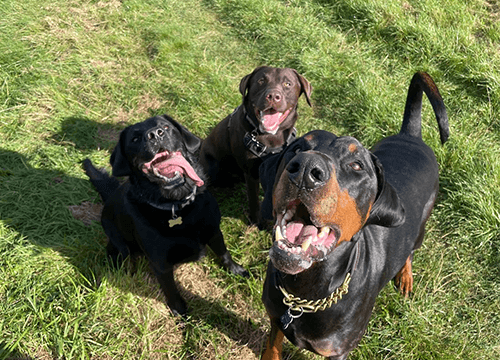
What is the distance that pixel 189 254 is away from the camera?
295 centimetres

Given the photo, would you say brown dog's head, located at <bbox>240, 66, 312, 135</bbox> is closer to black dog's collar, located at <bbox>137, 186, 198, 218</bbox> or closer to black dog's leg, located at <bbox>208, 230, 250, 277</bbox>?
black dog's collar, located at <bbox>137, 186, 198, 218</bbox>

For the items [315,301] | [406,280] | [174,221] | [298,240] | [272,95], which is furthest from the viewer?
[272,95]

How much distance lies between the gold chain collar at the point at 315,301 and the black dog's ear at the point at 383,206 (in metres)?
0.39

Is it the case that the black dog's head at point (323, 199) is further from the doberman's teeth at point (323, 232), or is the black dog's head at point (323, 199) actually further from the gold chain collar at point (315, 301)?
the gold chain collar at point (315, 301)

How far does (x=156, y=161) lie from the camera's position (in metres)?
2.87

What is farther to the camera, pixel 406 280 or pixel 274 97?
pixel 274 97

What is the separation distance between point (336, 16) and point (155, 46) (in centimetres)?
304

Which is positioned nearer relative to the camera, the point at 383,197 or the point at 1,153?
the point at 383,197

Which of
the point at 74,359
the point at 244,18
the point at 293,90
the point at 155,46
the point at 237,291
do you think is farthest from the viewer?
the point at 244,18

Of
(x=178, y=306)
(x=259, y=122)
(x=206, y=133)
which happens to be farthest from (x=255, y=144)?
(x=178, y=306)

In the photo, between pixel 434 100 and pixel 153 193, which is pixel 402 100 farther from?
pixel 153 193

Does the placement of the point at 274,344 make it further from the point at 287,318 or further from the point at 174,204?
the point at 174,204

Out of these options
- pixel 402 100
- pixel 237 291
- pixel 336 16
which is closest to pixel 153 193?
pixel 237 291

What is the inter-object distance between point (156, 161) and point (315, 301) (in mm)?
1601
